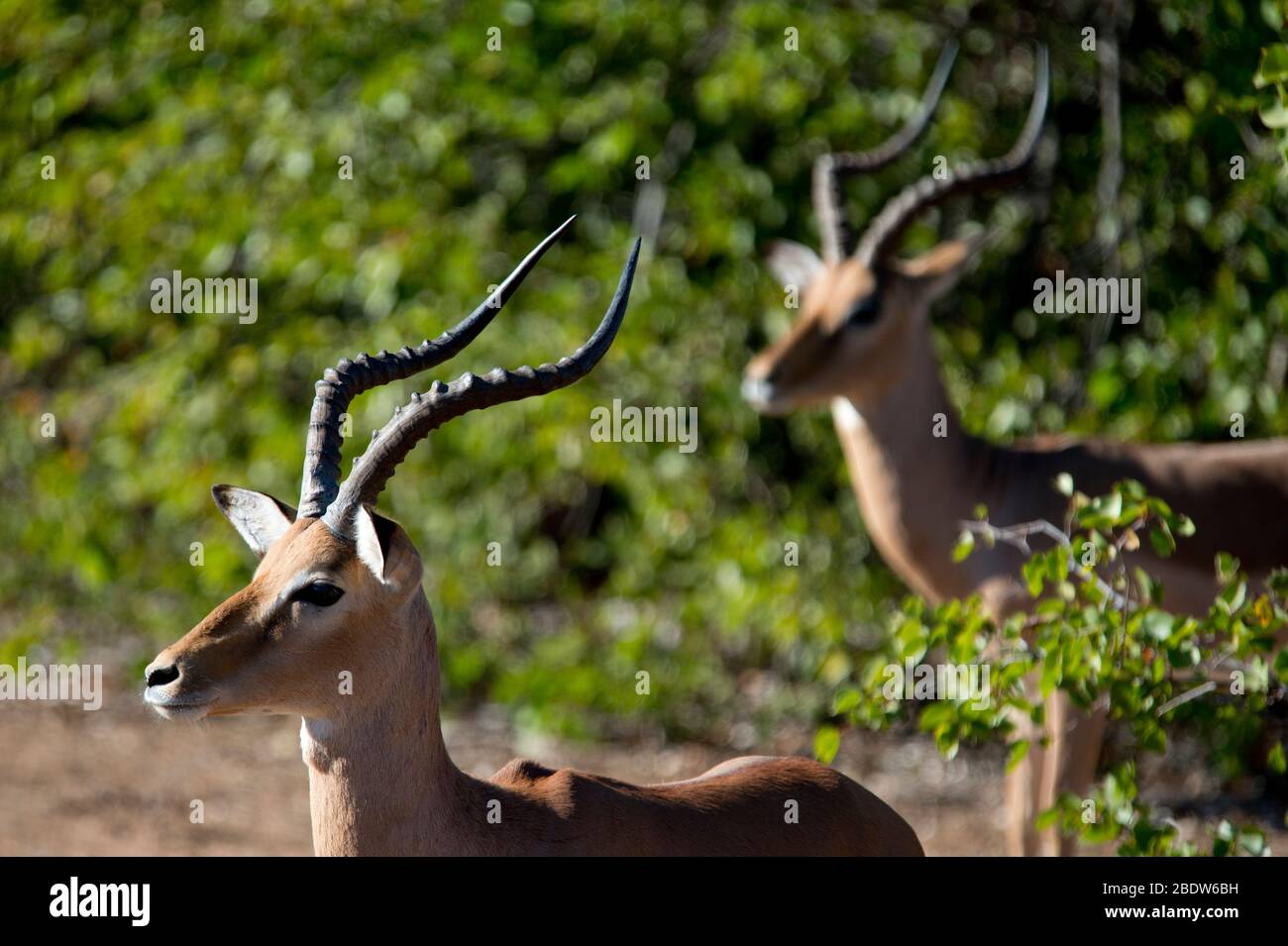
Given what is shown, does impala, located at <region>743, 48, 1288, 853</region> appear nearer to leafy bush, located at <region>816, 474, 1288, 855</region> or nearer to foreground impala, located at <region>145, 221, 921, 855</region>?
leafy bush, located at <region>816, 474, 1288, 855</region>

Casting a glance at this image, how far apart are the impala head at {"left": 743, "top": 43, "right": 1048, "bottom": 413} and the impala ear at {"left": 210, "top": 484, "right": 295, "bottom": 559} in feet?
8.90

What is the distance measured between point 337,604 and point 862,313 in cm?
334

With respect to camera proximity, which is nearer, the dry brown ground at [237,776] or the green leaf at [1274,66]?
the green leaf at [1274,66]

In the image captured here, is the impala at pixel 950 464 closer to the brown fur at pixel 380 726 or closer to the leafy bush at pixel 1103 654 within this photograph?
the leafy bush at pixel 1103 654

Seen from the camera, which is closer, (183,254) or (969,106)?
(969,106)

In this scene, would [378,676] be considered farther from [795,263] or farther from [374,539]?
[795,263]

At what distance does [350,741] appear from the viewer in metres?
3.13

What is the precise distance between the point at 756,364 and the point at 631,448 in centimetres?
185

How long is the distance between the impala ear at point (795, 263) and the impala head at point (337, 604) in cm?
346

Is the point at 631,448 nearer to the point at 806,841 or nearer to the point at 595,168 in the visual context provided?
the point at 595,168

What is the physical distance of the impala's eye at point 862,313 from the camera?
6.05 meters

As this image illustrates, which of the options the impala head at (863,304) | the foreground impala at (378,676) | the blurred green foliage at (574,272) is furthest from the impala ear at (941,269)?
the foreground impala at (378,676)

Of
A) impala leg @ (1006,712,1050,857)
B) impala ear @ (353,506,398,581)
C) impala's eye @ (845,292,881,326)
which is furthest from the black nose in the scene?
impala's eye @ (845,292,881,326)
